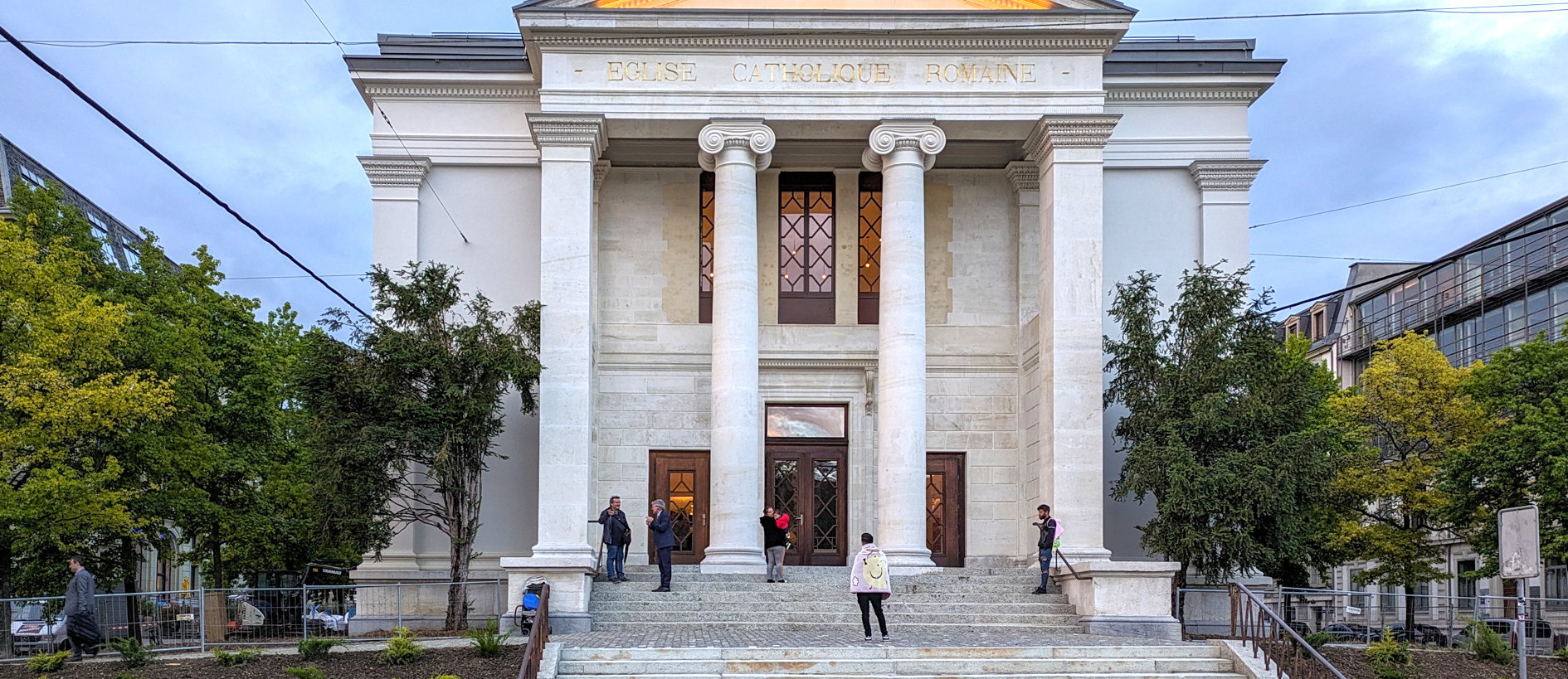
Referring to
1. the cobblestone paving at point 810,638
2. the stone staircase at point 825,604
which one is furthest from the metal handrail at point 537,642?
the stone staircase at point 825,604

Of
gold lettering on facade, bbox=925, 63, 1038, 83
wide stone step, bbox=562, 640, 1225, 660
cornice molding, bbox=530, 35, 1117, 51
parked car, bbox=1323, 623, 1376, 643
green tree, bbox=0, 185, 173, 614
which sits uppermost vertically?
cornice molding, bbox=530, 35, 1117, 51

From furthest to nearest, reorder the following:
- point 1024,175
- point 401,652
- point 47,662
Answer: point 1024,175 < point 47,662 < point 401,652

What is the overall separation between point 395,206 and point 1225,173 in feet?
53.2

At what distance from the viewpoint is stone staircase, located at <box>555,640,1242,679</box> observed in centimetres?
1819

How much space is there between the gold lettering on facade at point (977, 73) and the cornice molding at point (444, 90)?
7.92 m

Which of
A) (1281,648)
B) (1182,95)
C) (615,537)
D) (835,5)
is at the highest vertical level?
(835,5)

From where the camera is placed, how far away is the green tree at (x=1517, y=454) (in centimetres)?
3033

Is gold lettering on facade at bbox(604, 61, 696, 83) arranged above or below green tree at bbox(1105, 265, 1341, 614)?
above

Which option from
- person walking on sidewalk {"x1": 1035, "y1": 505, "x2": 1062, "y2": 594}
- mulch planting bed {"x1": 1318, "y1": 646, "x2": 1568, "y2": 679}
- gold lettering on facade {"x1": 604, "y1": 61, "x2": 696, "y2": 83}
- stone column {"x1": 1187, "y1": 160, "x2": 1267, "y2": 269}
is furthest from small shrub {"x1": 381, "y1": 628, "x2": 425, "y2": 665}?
stone column {"x1": 1187, "y1": 160, "x2": 1267, "y2": 269}

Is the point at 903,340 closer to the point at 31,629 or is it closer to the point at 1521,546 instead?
the point at 1521,546

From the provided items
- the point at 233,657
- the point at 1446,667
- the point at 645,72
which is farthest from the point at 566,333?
the point at 1446,667

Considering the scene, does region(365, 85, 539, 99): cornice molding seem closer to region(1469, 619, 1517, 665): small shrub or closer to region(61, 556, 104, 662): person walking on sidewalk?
region(61, 556, 104, 662): person walking on sidewalk

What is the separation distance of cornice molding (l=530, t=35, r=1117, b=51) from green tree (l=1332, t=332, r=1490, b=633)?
1244cm

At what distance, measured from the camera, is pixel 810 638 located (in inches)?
798
